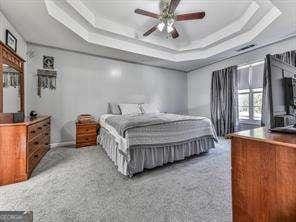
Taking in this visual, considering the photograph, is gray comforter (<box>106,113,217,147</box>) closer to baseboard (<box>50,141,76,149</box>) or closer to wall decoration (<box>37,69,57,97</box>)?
baseboard (<box>50,141,76,149</box>)

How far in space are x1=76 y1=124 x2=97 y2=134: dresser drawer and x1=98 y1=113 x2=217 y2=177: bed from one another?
2.88 feet

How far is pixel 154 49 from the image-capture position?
4594 mm

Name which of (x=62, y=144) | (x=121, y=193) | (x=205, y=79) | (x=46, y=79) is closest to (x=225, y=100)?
(x=205, y=79)

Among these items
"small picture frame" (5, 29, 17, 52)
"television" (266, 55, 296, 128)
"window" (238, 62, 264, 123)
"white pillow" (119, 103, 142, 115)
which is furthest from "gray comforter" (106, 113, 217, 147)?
"small picture frame" (5, 29, 17, 52)

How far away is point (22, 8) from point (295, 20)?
4.27 metres

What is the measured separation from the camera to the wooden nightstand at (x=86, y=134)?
3.87 metres

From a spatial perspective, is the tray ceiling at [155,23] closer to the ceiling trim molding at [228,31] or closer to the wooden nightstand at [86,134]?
the ceiling trim molding at [228,31]

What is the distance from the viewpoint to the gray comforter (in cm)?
242

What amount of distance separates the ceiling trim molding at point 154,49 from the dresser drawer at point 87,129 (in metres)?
1.88

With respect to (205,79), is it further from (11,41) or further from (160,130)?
(11,41)

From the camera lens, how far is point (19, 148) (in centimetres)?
218

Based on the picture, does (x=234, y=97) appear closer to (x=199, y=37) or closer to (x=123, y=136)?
(x=199, y=37)

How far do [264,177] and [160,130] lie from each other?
176 centimetres

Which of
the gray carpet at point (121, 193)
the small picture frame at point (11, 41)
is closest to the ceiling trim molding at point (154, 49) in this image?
the small picture frame at point (11, 41)
